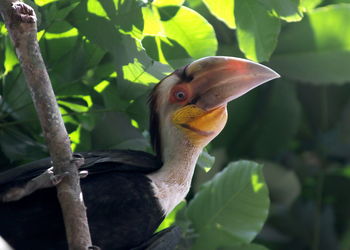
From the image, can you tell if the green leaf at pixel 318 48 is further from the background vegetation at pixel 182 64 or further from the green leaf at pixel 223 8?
the green leaf at pixel 223 8

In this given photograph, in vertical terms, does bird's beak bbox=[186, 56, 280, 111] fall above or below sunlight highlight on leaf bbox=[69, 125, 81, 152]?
above

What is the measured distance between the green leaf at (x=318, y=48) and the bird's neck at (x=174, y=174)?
135cm

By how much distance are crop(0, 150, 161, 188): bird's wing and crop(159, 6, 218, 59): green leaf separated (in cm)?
39

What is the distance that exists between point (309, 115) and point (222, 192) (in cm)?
191

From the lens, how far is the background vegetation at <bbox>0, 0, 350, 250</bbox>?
2596 mm

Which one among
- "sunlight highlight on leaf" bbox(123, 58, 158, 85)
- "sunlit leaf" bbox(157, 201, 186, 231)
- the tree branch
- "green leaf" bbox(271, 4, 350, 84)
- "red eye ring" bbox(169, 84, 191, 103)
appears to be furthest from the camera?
"green leaf" bbox(271, 4, 350, 84)

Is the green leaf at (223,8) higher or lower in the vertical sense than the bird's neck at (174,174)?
higher

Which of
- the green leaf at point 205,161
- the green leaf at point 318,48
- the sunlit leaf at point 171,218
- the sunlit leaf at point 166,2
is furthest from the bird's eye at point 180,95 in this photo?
the green leaf at point 318,48

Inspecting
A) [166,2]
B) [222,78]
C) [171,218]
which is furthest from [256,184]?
[166,2]

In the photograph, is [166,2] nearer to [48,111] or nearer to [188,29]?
[188,29]

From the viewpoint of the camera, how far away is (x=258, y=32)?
8.80ft

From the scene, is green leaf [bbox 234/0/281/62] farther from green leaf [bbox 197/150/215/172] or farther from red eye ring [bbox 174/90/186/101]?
green leaf [bbox 197/150/215/172]

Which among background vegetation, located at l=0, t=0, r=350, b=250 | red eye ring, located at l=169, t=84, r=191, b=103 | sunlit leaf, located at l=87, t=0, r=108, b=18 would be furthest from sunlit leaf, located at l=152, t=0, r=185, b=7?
red eye ring, located at l=169, t=84, r=191, b=103

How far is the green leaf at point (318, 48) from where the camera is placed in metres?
3.91
